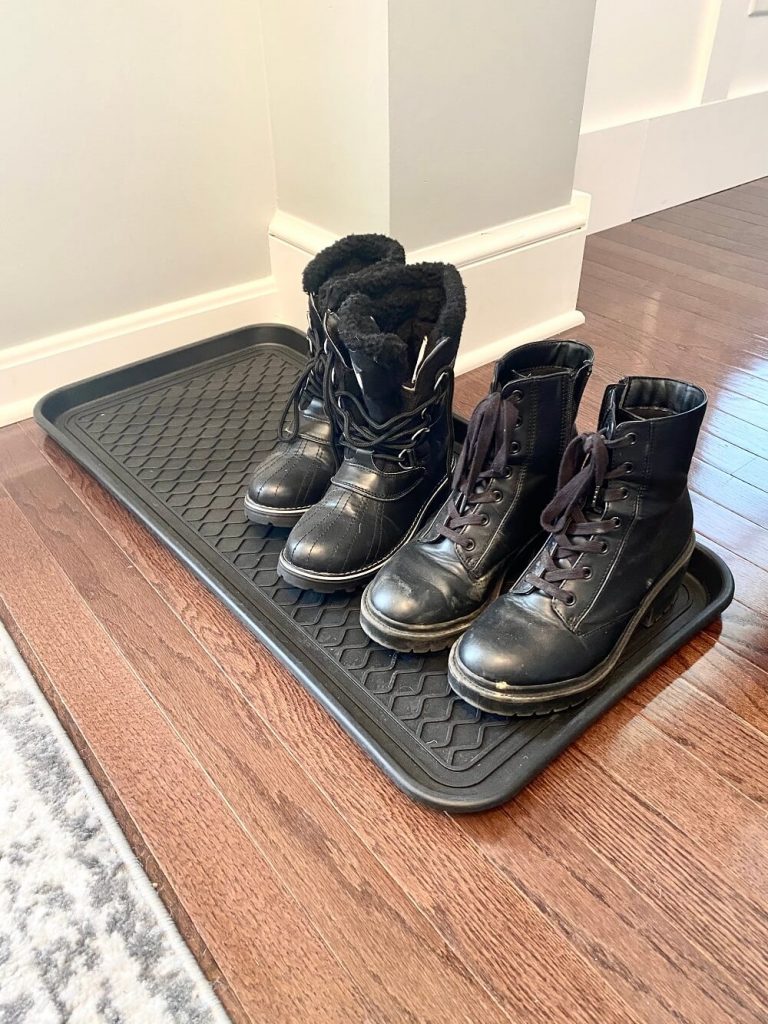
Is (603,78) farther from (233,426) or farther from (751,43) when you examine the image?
(233,426)

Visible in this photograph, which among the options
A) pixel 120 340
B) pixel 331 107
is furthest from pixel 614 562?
pixel 120 340

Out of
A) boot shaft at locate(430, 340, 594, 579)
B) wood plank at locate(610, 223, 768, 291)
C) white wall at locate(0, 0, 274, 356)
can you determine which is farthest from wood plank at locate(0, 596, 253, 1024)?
wood plank at locate(610, 223, 768, 291)

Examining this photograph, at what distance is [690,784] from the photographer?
61 centimetres

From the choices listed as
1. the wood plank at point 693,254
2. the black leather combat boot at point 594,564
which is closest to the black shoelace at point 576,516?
the black leather combat boot at point 594,564

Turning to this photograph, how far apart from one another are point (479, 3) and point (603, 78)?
0.87 m

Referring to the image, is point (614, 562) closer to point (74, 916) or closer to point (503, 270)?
point (74, 916)

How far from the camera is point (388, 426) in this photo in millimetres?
763

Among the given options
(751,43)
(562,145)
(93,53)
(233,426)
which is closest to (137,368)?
(233,426)

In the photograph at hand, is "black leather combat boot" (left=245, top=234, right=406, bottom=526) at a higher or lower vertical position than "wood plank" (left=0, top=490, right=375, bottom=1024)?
higher

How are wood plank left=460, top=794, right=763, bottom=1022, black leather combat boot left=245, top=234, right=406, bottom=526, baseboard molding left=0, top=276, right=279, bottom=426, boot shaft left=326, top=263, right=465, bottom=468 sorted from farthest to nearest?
baseboard molding left=0, top=276, right=279, bottom=426, black leather combat boot left=245, top=234, right=406, bottom=526, boot shaft left=326, top=263, right=465, bottom=468, wood plank left=460, top=794, right=763, bottom=1022

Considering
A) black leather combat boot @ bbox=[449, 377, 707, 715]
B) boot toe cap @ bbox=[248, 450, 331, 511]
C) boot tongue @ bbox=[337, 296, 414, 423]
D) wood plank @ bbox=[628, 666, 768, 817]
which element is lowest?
wood plank @ bbox=[628, 666, 768, 817]

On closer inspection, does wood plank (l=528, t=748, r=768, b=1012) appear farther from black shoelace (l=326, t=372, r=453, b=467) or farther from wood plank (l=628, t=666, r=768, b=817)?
black shoelace (l=326, t=372, r=453, b=467)

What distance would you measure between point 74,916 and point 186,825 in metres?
0.10

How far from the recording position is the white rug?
0.50 m
